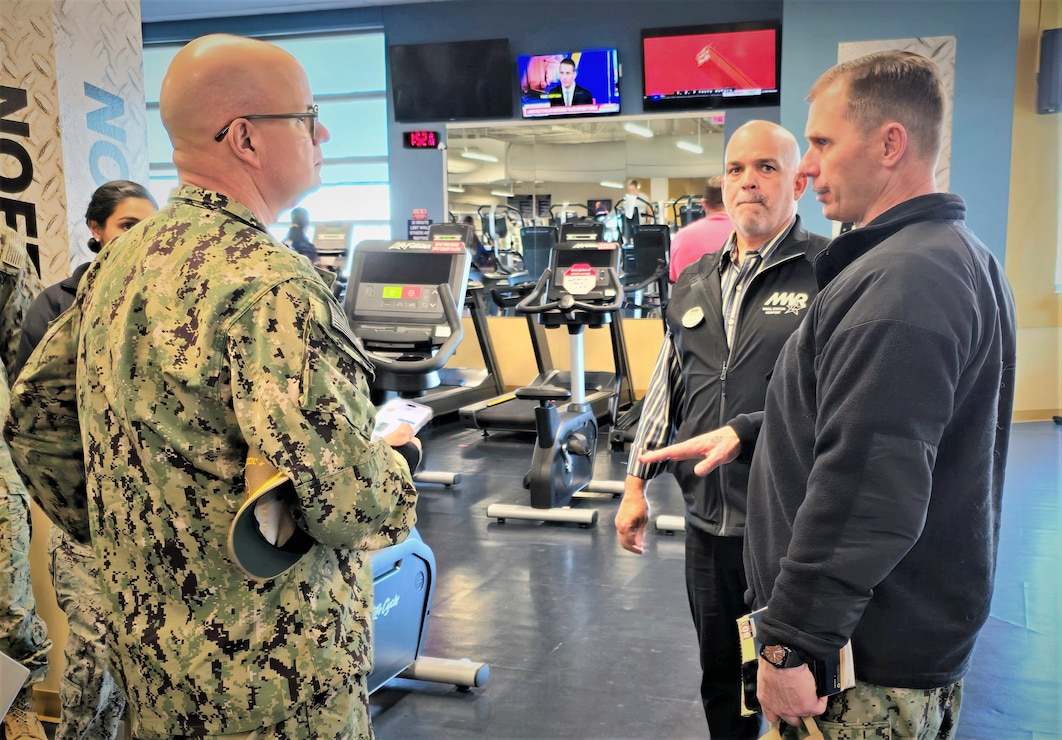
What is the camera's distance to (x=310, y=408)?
114cm

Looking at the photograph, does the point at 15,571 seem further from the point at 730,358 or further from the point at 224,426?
the point at 730,358

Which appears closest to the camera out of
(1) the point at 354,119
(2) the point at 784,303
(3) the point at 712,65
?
(2) the point at 784,303

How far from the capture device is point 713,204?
5707 mm

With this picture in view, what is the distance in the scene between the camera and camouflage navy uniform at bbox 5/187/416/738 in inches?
45.1

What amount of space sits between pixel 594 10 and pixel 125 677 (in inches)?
376

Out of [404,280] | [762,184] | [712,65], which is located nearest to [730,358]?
[762,184]

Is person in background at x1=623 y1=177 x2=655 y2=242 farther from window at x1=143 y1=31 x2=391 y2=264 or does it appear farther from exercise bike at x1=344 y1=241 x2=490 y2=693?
exercise bike at x1=344 y1=241 x2=490 y2=693

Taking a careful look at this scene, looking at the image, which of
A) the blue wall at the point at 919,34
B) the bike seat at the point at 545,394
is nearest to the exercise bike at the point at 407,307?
the bike seat at the point at 545,394

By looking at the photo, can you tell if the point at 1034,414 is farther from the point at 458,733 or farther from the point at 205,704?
the point at 205,704

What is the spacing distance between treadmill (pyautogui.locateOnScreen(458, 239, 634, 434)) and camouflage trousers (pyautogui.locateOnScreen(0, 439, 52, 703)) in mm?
3860

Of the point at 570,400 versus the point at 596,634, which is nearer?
the point at 596,634

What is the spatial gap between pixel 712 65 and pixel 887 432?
8849 millimetres

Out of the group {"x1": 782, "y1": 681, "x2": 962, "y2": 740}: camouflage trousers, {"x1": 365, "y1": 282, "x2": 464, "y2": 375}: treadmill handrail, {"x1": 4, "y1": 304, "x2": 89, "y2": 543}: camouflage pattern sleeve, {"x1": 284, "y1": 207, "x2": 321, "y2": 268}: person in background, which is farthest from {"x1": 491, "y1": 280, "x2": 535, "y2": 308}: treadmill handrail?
{"x1": 782, "y1": 681, "x2": 962, "y2": 740}: camouflage trousers

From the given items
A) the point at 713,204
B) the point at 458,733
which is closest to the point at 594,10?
the point at 713,204
